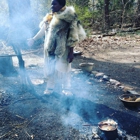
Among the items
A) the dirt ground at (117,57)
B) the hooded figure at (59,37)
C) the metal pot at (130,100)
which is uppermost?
the hooded figure at (59,37)

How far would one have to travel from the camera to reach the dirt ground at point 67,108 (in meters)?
3.44

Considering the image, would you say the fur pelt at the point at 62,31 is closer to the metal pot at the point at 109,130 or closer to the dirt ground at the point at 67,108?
the dirt ground at the point at 67,108

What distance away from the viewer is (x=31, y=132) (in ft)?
11.4

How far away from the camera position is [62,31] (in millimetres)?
4215

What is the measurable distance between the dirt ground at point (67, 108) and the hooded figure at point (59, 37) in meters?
0.59

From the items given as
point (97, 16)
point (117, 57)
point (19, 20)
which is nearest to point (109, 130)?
point (117, 57)

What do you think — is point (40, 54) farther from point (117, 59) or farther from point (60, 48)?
point (60, 48)

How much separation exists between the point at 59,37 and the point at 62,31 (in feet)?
0.50

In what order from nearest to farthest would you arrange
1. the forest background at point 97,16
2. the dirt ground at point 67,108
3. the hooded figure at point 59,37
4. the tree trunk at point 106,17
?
the dirt ground at point 67,108
the hooded figure at point 59,37
the forest background at point 97,16
the tree trunk at point 106,17

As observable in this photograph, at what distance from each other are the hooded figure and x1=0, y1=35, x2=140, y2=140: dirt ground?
1.95 ft

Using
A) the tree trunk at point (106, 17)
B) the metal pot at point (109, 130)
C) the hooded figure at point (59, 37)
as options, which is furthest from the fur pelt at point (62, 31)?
the tree trunk at point (106, 17)

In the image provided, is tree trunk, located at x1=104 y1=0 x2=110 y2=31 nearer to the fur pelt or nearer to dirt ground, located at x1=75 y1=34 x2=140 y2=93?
dirt ground, located at x1=75 y1=34 x2=140 y2=93

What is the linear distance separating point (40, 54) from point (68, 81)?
5.12m

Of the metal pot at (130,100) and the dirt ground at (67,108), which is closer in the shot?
the dirt ground at (67,108)
